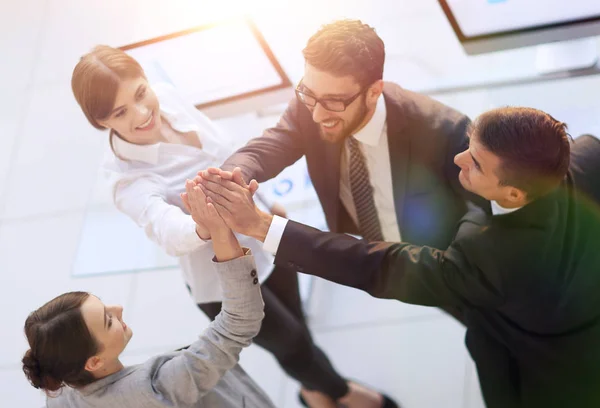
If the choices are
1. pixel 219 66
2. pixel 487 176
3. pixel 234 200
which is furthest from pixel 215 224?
pixel 219 66

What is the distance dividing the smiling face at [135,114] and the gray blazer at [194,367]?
1.47ft

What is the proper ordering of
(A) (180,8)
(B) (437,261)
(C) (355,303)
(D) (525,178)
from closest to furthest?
(D) (525,178), (B) (437,261), (C) (355,303), (A) (180,8)

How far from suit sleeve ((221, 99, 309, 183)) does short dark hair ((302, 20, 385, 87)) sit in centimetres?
19

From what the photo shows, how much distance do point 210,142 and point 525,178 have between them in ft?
2.71

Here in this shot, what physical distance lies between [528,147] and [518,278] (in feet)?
0.87

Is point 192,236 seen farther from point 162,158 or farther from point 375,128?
point 375,128

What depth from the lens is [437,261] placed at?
1.57m

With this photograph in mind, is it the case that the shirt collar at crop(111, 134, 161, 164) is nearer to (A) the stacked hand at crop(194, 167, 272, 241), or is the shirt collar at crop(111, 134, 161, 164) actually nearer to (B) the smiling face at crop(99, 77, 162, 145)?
(B) the smiling face at crop(99, 77, 162, 145)

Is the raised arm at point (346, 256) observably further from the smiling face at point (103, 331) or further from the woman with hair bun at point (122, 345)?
the smiling face at point (103, 331)

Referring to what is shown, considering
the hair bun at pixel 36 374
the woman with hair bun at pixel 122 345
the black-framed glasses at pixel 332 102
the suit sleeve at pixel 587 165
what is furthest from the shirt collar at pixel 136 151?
the suit sleeve at pixel 587 165

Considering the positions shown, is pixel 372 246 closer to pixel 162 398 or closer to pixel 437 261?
pixel 437 261

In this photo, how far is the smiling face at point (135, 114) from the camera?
179 cm

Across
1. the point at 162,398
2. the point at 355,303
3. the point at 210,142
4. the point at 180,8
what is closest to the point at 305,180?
the point at 355,303

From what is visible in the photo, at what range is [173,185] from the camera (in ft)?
6.08
